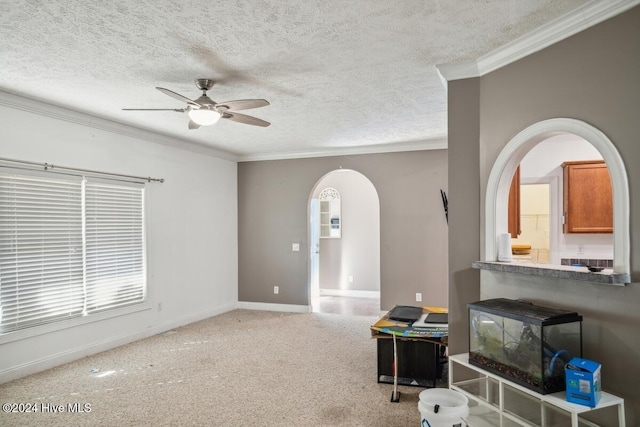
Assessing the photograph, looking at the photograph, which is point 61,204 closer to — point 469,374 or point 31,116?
point 31,116

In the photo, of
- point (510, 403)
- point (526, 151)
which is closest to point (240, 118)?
point (526, 151)

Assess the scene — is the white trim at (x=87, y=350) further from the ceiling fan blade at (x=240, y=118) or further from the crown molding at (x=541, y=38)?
the crown molding at (x=541, y=38)

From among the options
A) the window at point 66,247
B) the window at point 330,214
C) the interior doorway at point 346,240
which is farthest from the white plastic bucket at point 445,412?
the window at point 330,214

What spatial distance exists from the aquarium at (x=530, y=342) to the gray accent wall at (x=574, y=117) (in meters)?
0.15

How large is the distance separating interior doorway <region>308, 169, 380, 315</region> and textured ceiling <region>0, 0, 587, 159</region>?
11.9 ft

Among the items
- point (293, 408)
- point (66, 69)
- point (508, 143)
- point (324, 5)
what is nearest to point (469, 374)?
point (293, 408)

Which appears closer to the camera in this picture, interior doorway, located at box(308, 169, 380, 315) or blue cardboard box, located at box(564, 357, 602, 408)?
blue cardboard box, located at box(564, 357, 602, 408)

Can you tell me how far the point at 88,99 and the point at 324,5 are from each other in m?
2.73

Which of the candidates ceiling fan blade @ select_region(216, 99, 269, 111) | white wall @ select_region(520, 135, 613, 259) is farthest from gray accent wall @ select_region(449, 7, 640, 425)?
white wall @ select_region(520, 135, 613, 259)

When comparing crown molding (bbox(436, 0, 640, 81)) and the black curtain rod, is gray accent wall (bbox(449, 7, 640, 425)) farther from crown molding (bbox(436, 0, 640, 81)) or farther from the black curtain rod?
the black curtain rod

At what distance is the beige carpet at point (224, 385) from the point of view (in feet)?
9.84

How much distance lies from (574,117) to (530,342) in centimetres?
129

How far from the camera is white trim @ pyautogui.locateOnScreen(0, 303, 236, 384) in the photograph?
3699mm

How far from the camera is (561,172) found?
4812 mm
